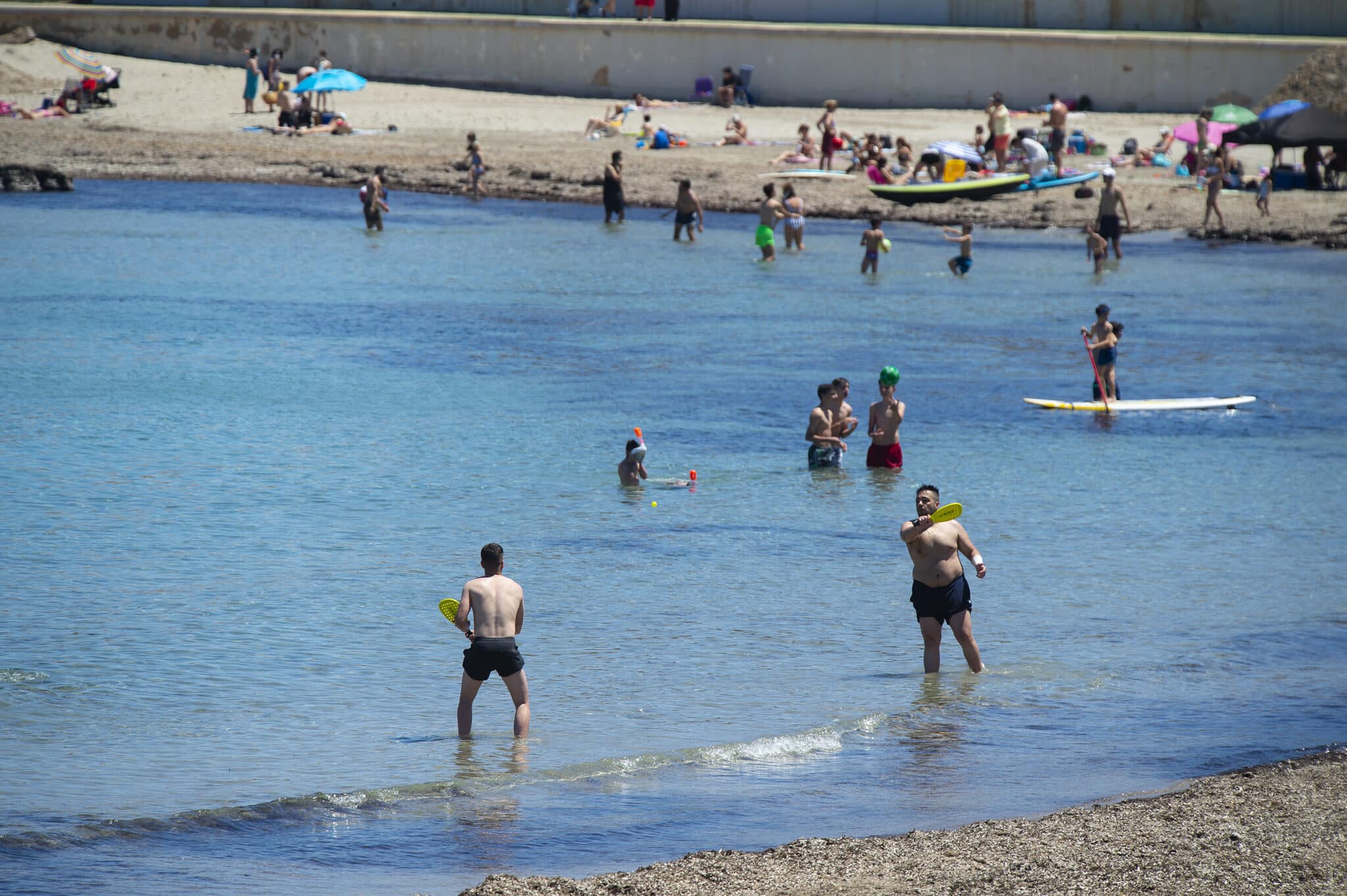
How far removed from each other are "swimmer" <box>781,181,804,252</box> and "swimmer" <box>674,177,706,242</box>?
6.43 ft

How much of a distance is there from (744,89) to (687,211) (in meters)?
15.2

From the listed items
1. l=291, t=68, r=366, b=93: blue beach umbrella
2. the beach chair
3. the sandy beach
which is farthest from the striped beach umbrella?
the beach chair

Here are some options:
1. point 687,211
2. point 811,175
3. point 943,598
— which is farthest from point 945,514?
point 811,175

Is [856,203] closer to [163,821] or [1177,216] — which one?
[1177,216]

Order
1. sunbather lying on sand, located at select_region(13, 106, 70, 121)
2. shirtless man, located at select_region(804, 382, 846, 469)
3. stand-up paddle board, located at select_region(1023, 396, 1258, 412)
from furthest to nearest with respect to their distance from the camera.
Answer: sunbather lying on sand, located at select_region(13, 106, 70, 121) → stand-up paddle board, located at select_region(1023, 396, 1258, 412) → shirtless man, located at select_region(804, 382, 846, 469)

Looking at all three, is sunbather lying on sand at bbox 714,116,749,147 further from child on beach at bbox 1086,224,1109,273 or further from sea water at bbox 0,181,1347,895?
child on beach at bbox 1086,224,1109,273

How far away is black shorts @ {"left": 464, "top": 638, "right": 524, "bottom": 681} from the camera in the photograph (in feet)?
32.0

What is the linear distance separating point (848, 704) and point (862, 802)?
77.9 inches

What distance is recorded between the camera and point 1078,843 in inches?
329

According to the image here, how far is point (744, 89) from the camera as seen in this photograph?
1964 inches

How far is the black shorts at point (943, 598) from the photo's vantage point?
1118cm

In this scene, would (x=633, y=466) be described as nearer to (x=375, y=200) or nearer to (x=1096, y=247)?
(x=1096, y=247)

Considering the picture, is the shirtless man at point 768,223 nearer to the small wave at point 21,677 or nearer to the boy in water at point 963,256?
the boy in water at point 963,256

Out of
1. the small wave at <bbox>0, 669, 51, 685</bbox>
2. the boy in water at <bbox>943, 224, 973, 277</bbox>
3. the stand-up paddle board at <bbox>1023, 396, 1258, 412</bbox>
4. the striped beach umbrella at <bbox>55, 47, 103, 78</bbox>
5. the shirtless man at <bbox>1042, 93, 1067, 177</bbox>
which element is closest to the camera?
the small wave at <bbox>0, 669, 51, 685</bbox>
